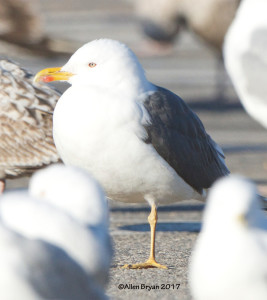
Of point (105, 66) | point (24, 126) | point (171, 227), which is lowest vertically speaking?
point (171, 227)

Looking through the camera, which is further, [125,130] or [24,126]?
[24,126]

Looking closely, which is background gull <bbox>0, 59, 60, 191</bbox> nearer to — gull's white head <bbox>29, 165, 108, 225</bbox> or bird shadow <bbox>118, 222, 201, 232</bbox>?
bird shadow <bbox>118, 222, 201, 232</bbox>

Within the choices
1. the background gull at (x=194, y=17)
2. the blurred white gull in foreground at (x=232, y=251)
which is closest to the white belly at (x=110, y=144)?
the blurred white gull in foreground at (x=232, y=251)

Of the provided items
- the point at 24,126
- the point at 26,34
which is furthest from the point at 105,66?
the point at 26,34

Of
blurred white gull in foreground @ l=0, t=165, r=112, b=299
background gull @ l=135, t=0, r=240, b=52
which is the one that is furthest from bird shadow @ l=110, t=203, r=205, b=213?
background gull @ l=135, t=0, r=240, b=52

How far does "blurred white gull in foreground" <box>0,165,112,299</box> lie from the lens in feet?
15.2

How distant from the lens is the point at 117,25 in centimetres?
3219

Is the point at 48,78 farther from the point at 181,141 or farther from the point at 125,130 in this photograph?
the point at 181,141

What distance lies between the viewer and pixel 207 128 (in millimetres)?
14789

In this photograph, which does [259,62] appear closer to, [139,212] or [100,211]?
[139,212]

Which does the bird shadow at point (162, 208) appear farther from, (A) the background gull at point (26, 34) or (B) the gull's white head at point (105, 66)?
(A) the background gull at point (26, 34)

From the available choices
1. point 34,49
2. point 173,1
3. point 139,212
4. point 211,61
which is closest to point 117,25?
point 211,61

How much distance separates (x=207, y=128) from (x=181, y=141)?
784 centimetres

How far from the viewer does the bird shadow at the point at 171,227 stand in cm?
827
